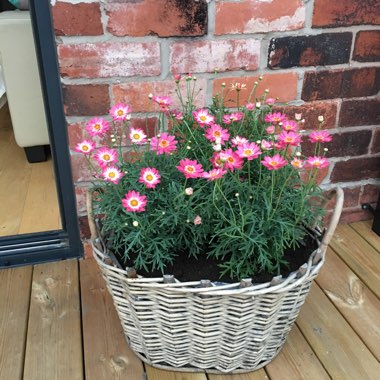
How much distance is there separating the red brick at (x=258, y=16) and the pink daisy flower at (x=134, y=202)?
0.51 m

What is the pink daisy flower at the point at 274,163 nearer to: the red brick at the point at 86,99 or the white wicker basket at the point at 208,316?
the white wicker basket at the point at 208,316

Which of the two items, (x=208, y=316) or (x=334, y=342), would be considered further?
(x=334, y=342)

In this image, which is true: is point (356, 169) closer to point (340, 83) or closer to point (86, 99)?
point (340, 83)

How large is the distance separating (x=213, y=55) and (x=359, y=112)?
46cm

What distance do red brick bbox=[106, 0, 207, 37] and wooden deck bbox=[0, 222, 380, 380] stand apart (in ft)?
2.06

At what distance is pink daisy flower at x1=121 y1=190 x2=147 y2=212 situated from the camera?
2.50ft

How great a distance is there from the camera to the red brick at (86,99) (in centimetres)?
108

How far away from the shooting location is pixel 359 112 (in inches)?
50.8

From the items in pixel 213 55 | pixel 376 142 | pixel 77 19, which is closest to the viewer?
pixel 77 19

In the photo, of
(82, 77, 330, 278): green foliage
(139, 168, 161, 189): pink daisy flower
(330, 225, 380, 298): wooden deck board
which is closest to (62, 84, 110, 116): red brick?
(82, 77, 330, 278): green foliage

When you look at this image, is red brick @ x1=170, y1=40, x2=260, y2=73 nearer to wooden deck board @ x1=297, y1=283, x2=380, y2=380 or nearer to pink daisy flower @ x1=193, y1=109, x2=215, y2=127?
pink daisy flower @ x1=193, y1=109, x2=215, y2=127

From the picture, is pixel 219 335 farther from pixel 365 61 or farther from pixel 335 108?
pixel 365 61

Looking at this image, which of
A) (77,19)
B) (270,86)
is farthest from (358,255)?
(77,19)

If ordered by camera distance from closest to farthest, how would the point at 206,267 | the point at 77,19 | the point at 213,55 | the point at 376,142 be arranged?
the point at 206,267, the point at 77,19, the point at 213,55, the point at 376,142
